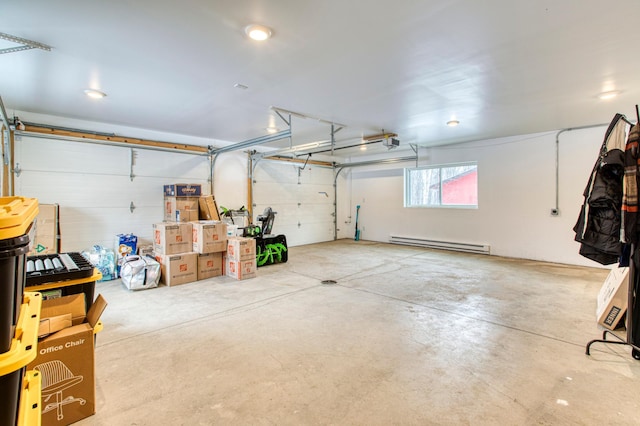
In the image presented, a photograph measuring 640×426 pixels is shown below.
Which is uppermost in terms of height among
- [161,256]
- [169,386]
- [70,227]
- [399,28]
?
[399,28]

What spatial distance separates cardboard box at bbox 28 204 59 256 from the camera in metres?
Result: 4.27

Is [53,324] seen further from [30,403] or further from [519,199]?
[519,199]

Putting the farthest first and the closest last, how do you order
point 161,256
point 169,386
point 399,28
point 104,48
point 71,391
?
point 161,256 < point 104,48 < point 399,28 < point 169,386 < point 71,391

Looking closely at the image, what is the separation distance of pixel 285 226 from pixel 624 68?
6563 mm

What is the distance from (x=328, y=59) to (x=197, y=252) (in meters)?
3.45

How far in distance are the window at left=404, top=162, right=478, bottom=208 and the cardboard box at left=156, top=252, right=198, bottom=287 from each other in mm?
5559

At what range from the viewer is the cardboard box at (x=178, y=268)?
4.46 m

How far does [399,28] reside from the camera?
2264 mm

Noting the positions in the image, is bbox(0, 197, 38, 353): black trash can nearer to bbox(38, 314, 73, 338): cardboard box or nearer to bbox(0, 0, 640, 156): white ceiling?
bbox(38, 314, 73, 338): cardboard box

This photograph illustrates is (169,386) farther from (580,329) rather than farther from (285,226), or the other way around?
(285,226)

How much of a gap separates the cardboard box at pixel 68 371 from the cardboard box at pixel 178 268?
2.75 m

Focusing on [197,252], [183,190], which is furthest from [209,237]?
[183,190]

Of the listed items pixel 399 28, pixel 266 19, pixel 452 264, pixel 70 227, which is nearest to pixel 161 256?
pixel 70 227

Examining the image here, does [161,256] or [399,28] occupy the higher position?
[399,28]
